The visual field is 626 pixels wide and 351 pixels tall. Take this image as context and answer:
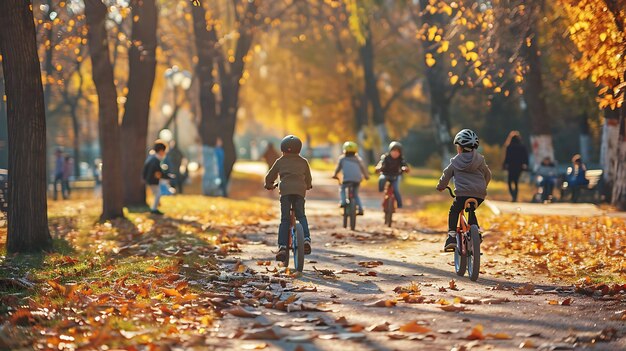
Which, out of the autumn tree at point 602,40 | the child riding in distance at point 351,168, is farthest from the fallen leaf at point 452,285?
the child riding in distance at point 351,168

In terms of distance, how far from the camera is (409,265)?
48.2 feet

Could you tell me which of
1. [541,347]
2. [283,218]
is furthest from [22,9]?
[541,347]

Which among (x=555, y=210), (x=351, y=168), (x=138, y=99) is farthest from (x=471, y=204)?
(x=138, y=99)

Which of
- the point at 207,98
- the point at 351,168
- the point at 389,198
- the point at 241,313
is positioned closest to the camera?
the point at 241,313

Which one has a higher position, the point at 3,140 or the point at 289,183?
the point at 3,140

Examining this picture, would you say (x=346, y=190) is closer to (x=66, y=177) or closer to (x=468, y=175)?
(x=468, y=175)

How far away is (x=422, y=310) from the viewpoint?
10.2 metres

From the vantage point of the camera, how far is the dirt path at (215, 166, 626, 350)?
851 centimetres

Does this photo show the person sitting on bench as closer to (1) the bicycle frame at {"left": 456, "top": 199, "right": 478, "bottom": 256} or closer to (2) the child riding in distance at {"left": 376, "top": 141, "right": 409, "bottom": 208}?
(2) the child riding in distance at {"left": 376, "top": 141, "right": 409, "bottom": 208}

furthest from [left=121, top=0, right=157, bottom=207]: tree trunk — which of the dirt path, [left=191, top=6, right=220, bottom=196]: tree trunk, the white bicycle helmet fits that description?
the white bicycle helmet

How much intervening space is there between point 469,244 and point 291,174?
2.49 metres

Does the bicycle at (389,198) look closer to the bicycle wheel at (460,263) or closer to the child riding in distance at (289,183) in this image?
the child riding in distance at (289,183)

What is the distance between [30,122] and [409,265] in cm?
545

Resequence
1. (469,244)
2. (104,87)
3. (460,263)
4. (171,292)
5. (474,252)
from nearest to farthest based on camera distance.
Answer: (171,292), (474,252), (469,244), (460,263), (104,87)
